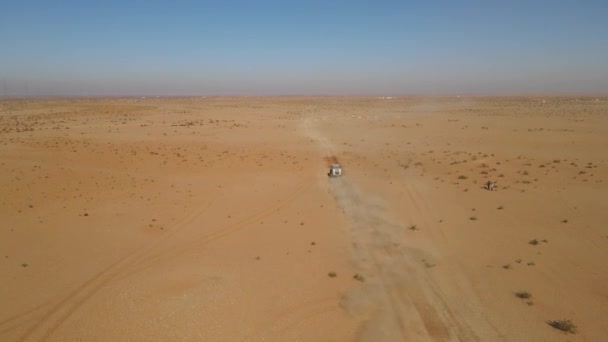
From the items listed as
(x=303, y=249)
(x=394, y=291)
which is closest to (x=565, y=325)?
(x=394, y=291)

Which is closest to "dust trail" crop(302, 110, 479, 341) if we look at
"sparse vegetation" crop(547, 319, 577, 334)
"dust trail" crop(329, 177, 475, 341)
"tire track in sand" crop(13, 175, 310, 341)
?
"dust trail" crop(329, 177, 475, 341)

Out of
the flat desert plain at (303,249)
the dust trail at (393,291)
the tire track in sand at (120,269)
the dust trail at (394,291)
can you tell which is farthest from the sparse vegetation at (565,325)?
the tire track in sand at (120,269)

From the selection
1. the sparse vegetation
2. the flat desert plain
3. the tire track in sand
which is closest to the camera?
the sparse vegetation

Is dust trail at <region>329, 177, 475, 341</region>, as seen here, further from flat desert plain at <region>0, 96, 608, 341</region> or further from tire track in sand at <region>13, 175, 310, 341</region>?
tire track in sand at <region>13, 175, 310, 341</region>

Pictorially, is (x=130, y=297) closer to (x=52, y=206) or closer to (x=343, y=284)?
(x=343, y=284)

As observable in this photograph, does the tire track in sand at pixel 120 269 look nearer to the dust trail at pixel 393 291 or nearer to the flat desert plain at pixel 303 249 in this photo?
the flat desert plain at pixel 303 249

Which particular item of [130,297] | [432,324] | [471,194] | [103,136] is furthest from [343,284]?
[103,136]

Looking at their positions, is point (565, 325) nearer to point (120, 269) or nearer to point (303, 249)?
point (303, 249)
